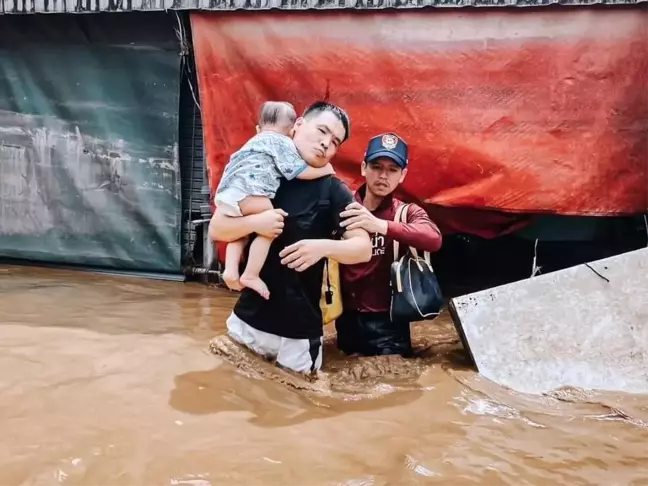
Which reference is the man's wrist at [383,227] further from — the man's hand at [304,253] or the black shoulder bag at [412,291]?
the man's hand at [304,253]

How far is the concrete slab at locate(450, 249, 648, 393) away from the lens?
3.63 metres

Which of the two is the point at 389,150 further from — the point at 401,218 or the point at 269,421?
the point at 269,421

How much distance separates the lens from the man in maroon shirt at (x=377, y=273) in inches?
151

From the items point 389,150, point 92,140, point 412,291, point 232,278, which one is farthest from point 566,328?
point 92,140

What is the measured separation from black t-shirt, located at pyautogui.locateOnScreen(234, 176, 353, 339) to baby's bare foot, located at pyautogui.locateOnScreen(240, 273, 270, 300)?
0.38 ft

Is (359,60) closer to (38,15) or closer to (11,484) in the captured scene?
(38,15)

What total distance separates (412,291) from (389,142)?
2.96 ft

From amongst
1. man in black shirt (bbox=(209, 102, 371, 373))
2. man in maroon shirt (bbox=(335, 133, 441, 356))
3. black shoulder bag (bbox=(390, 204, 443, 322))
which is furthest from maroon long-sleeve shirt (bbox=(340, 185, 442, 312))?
man in black shirt (bbox=(209, 102, 371, 373))

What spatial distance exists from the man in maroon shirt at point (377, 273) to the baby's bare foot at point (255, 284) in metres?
0.91

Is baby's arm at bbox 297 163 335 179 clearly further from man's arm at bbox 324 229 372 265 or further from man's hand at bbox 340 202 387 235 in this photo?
man's arm at bbox 324 229 372 265

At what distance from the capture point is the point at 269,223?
3107mm

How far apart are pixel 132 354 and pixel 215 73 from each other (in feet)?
9.65

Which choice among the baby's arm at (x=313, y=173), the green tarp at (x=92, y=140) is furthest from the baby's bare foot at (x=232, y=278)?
the green tarp at (x=92, y=140)

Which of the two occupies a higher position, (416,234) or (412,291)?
(416,234)
